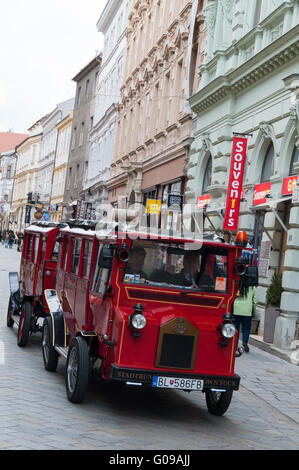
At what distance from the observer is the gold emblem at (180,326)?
795 cm

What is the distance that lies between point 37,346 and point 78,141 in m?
47.8

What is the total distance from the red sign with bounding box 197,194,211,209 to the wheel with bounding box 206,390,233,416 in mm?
13158

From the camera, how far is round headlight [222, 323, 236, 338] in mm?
8084

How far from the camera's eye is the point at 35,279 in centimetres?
1271

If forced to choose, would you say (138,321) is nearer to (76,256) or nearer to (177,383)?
(177,383)

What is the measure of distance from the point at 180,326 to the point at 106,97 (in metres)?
41.0

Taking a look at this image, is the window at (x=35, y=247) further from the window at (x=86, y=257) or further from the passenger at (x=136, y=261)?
the passenger at (x=136, y=261)

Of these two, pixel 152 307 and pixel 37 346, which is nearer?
pixel 152 307

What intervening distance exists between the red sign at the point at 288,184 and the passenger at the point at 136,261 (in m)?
7.77

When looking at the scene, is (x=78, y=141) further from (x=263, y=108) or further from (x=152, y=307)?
(x=152, y=307)

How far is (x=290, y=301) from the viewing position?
1516 cm

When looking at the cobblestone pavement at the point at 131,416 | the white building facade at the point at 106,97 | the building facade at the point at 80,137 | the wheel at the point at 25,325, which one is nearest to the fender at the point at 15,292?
the wheel at the point at 25,325
